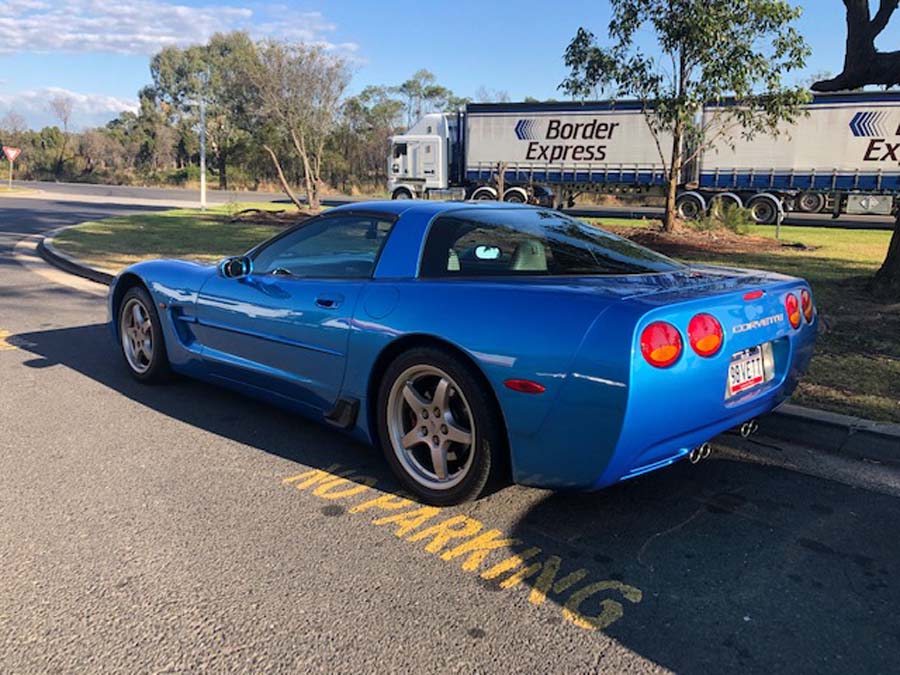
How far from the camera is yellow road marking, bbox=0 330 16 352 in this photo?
6176 millimetres

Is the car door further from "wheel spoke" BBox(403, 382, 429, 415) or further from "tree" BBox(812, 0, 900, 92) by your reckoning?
"tree" BBox(812, 0, 900, 92)

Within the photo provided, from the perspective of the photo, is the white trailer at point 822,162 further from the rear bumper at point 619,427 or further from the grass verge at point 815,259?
the rear bumper at point 619,427

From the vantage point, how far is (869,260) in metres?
11.0

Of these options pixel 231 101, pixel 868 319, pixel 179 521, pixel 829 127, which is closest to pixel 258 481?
pixel 179 521

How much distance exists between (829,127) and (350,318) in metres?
24.2

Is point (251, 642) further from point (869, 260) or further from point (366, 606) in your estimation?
point (869, 260)

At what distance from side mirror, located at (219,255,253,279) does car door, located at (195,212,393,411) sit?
29 mm

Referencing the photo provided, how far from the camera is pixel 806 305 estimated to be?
11.6 feet

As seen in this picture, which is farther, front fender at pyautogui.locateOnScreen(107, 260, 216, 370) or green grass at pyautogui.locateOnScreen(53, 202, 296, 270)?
green grass at pyautogui.locateOnScreen(53, 202, 296, 270)

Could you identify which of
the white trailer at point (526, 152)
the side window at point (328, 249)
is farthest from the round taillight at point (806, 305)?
the white trailer at point (526, 152)

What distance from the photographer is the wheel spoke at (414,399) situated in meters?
3.27

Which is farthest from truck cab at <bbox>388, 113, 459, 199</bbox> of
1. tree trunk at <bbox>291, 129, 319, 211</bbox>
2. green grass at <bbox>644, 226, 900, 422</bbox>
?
green grass at <bbox>644, 226, 900, 422</bbox>

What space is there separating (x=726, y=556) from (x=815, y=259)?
9510 millimetres

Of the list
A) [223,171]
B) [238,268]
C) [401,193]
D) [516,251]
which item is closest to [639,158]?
[401,193]
